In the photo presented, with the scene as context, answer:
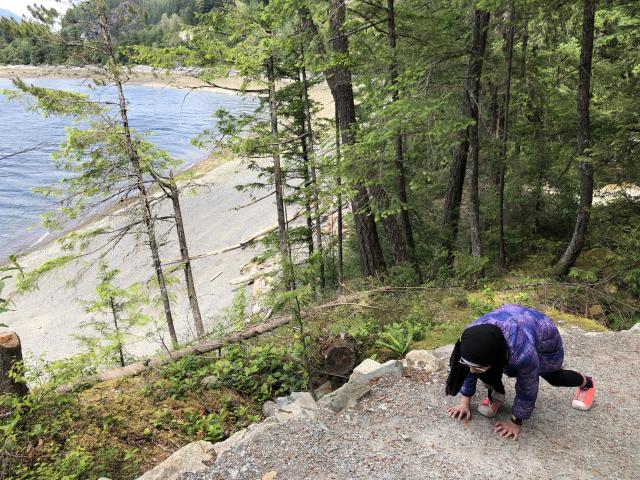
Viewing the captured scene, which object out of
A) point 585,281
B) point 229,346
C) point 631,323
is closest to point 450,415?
point 229,346

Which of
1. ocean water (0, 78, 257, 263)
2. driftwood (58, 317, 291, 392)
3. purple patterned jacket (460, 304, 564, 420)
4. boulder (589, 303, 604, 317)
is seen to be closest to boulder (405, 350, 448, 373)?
purple patterned jacket (460, 304, 564, 420)

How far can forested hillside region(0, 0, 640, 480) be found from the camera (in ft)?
17.5

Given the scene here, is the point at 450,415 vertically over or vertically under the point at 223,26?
under

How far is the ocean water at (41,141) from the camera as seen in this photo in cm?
2524

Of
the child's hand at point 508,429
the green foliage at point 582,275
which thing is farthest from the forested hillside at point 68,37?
the child's hand at point 508,429

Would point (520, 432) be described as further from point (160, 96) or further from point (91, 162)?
point (160, 96)

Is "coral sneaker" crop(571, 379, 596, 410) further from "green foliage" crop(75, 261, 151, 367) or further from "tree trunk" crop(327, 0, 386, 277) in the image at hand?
"green foliage" crop(75, 261, 151, 367)

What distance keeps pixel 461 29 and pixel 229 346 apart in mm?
8282

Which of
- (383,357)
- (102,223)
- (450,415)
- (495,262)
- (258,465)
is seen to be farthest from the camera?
(102,223)

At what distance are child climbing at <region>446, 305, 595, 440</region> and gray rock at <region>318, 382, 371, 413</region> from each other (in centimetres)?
94

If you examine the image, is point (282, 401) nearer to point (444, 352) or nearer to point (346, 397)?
point (346, 397)

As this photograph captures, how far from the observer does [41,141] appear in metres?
25.5

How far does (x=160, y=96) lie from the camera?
5925 centimetres

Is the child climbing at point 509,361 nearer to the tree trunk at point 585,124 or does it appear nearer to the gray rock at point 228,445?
the gray rock at point 228,445
